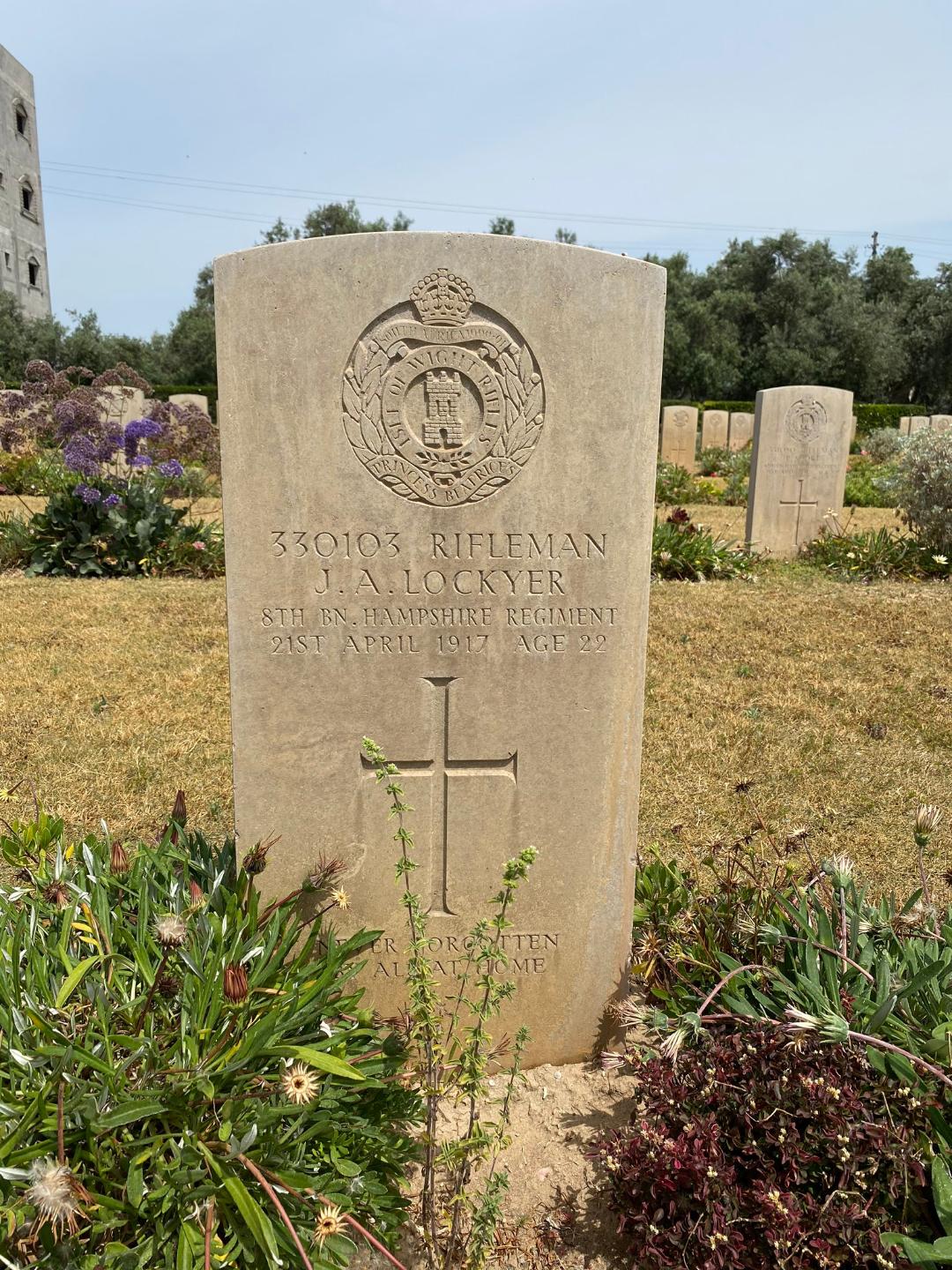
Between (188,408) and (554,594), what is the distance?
8.85m

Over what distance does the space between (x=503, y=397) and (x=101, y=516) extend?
25.0 feet

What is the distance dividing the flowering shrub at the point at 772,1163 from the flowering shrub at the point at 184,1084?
61 cm

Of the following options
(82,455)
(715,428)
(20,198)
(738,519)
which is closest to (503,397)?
(82,455)

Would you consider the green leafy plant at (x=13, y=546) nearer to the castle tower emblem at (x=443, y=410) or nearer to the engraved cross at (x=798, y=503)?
the castle tower emblem at (x=443, y=410)

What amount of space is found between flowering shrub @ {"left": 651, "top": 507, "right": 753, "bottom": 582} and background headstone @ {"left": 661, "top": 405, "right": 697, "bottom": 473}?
1203 cm

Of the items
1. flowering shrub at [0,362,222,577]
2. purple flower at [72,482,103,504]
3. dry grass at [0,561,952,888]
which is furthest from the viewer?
flowering shrub at [0,362,222,577]

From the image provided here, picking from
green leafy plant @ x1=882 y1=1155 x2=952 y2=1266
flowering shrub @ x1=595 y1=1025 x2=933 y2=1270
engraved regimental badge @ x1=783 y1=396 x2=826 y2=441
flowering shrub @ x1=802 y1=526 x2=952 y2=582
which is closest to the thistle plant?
flowering shrub @ x1=595 y1=1025 x2=933 y2=1270

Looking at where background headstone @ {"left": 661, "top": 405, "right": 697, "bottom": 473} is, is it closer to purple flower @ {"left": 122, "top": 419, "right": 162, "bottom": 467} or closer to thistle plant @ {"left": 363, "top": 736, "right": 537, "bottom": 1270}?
purple flower @ {"left": 122, "top": 419, "right": 162, "bottom": 467}

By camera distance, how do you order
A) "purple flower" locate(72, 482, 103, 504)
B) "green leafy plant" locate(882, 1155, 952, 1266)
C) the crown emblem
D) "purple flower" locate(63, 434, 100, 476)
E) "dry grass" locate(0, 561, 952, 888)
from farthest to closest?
"purple flower" locate(72, 482, 103, 504) < "purple flower" locate(63, 434, 100, 476) < "dry grass" locate(0, 561, 952, 888) < the crown emblem < "green leafy plant" locate(882, 1155, 952, 1266)

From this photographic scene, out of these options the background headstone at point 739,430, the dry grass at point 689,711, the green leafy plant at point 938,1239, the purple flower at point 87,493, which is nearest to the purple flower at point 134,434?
the purple flower at point 87,493

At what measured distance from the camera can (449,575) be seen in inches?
102

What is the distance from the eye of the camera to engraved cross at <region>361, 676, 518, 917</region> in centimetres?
271

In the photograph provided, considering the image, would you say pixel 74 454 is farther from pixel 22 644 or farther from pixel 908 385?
pixel 908 385

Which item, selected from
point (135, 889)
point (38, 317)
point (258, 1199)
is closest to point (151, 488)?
point (135, 889)
